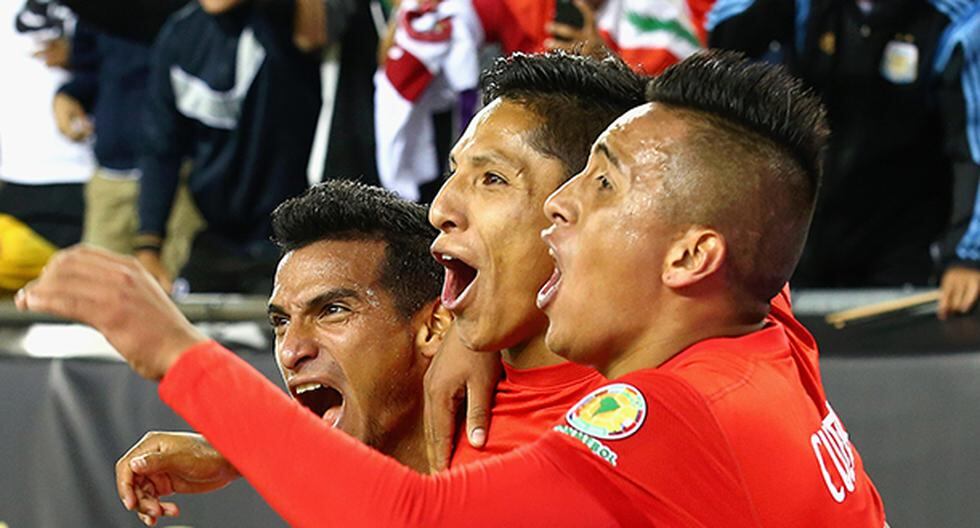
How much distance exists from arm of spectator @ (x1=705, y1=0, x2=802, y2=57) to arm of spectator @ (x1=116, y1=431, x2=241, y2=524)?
269 cm

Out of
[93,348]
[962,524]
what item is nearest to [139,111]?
[93,348]

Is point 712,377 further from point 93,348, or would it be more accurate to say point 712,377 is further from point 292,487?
point 93,348

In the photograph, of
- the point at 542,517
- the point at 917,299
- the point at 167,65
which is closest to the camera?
the point at 542,517

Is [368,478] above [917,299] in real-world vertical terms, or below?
above

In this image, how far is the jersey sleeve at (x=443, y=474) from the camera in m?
1.66

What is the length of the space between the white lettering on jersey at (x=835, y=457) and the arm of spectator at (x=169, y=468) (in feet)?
3.15

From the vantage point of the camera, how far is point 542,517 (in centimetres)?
165

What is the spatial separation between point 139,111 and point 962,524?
11.0ft

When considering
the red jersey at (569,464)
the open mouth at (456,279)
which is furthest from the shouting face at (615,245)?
the open mouth at (456,279)

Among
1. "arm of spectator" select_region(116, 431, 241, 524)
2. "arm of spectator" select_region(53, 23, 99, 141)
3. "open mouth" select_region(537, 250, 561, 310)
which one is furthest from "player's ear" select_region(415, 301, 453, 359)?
"arm of spectator" select_region(53, 23, 99, 141)

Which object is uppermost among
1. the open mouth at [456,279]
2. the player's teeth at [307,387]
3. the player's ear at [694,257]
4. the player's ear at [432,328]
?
the player's ear at [694,257]

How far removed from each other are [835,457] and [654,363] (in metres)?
0.25

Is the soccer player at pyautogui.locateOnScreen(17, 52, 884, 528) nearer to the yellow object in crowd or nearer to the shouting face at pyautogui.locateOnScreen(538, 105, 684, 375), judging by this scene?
the shouting face at pyautogui.locateOnScreen(538, 105, 684, 375)

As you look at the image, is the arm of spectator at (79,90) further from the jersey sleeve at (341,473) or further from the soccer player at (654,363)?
the jersey sleeve at (341,473)
